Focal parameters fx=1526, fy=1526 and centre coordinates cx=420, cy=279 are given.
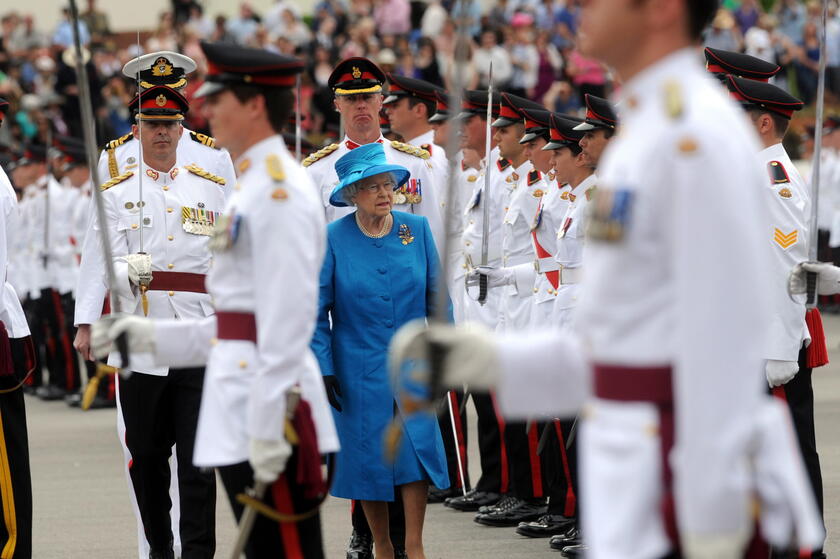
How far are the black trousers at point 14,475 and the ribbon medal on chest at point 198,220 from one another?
91 centimetres

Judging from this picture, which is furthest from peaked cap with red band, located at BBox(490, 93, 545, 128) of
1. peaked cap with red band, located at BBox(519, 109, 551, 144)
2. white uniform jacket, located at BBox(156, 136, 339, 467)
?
white uniform jacket, located at BBox(156, 136, 339, 467)

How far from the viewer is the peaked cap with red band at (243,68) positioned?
14.1 feet

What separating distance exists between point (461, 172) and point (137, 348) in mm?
5312

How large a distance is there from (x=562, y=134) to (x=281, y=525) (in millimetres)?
3662

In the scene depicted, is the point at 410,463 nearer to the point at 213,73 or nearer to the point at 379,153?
the point at 379,153

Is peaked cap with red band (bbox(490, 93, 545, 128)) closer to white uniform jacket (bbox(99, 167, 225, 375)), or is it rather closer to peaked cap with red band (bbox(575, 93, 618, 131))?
peaked cap with red band (bbox(575, 93, 618, 131))

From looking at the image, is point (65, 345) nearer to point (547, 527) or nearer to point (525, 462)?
point (525, 462)

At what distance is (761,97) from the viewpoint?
6176mm

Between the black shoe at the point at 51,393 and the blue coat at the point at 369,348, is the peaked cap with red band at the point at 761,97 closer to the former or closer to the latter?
the blue coat at the point at 369,348

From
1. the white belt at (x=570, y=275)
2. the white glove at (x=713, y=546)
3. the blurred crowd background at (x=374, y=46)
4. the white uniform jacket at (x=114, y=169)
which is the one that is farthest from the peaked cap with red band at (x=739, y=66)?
the blurred crowd background at (x=374, y=46)

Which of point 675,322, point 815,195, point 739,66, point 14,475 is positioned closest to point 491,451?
point 739,66

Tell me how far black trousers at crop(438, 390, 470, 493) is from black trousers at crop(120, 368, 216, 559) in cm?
209

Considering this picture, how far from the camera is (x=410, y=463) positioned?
246 inches

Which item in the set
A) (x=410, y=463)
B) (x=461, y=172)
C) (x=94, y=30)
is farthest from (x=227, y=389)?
(x=94, y=30)
